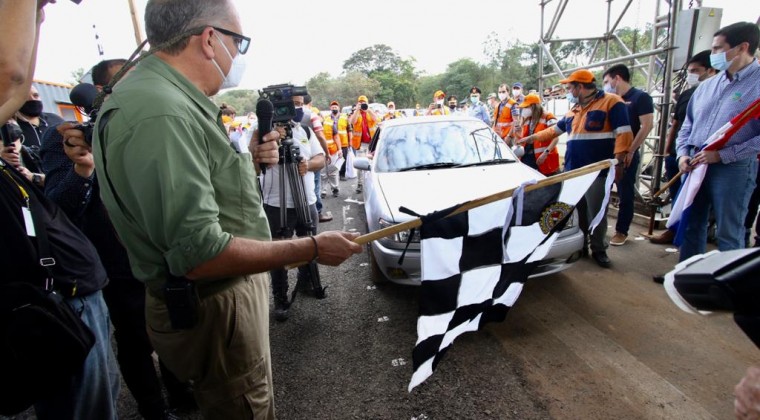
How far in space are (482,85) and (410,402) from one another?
41.5 metres

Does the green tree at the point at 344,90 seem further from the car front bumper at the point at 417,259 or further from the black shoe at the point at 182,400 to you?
the black shoe at the point at 182,400

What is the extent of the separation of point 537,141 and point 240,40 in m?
5.01

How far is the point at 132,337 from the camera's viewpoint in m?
2.08

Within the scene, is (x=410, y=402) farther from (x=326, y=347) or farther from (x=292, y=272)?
(x=292, y=272)

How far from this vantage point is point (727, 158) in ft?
9.54

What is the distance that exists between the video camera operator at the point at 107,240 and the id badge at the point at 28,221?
528 mm

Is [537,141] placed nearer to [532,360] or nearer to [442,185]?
[442,185]

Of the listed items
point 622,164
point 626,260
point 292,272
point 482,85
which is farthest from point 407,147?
point 482,85

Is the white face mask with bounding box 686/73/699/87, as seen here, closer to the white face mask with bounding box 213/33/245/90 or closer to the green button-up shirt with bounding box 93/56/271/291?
the white face mask with bounding box 213/33/245/90

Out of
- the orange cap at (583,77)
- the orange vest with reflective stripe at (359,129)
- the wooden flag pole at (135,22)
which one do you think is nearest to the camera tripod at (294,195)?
the wooden flag pole at (135,22)

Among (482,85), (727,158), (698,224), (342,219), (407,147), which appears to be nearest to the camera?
(727,158)

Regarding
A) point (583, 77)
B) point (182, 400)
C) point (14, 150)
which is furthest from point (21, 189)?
point (583, 77)

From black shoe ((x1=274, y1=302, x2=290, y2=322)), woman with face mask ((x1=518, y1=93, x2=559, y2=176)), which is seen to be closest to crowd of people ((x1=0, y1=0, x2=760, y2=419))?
black shoe ((x1=274, y1=302, x2=290, y2=322))

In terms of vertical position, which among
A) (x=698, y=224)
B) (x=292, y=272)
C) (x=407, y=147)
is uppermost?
(x=407, y=147)
